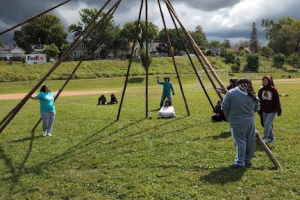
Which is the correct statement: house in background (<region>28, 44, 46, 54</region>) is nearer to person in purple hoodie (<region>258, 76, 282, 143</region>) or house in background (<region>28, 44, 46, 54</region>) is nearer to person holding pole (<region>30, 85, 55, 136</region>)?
person holding pole (<region>30, 85, 55, 136</region>)

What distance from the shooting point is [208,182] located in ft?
18.6

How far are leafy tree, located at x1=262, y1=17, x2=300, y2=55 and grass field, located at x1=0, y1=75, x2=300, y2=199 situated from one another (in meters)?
89.7

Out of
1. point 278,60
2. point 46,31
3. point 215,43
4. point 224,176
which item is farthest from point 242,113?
point 215,43

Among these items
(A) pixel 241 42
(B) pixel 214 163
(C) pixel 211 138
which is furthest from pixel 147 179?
(A) pixel 241 42

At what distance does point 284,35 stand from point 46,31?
7403 cm

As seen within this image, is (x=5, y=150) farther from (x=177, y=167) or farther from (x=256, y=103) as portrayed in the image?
(x=256, y=103)

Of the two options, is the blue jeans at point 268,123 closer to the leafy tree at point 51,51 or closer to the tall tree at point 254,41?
the leafy tree at point 51,51

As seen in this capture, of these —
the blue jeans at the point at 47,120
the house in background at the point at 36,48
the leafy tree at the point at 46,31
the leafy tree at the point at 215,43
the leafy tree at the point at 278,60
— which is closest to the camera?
the blue jeans at the point at 47,120

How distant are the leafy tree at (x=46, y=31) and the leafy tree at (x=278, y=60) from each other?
5921 cm

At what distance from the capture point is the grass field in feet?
17.8

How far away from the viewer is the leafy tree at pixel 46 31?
286 feet

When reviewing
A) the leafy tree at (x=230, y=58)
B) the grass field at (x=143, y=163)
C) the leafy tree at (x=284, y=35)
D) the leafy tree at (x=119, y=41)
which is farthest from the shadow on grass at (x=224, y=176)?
the leafy tree at (x=284, y=35)

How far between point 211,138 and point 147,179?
3543 millimetres

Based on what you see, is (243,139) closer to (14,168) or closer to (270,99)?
(270,99)
